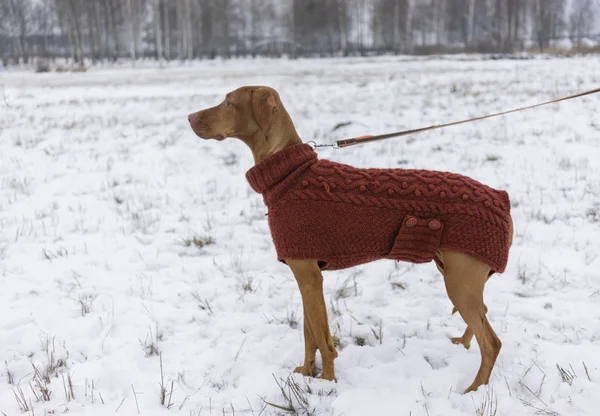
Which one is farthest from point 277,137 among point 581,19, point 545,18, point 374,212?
point 581,19

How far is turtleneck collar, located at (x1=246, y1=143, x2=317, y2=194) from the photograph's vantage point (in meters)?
2.88

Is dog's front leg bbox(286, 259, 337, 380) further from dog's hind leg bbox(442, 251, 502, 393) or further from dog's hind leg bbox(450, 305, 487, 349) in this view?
dog's hind leg bbox(450, 305, 487, 349)

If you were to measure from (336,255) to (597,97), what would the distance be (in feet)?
34.6

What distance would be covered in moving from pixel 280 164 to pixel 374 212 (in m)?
0.63

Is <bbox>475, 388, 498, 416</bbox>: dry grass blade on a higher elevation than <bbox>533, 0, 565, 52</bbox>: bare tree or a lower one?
lower

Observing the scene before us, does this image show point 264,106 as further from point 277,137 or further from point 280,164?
point 280,164

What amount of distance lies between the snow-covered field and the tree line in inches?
1397

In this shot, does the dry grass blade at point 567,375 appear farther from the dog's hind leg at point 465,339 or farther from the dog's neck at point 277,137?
the dog's neck at point 277,137

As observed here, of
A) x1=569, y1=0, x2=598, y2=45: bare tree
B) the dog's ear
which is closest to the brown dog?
the dog's ear

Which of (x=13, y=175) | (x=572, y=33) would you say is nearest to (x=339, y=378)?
(x=13, y=175)

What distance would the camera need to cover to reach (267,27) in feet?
188

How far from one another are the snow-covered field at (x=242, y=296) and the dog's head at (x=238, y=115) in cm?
152

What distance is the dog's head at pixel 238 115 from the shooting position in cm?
295

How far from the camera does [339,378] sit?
3.06 m
